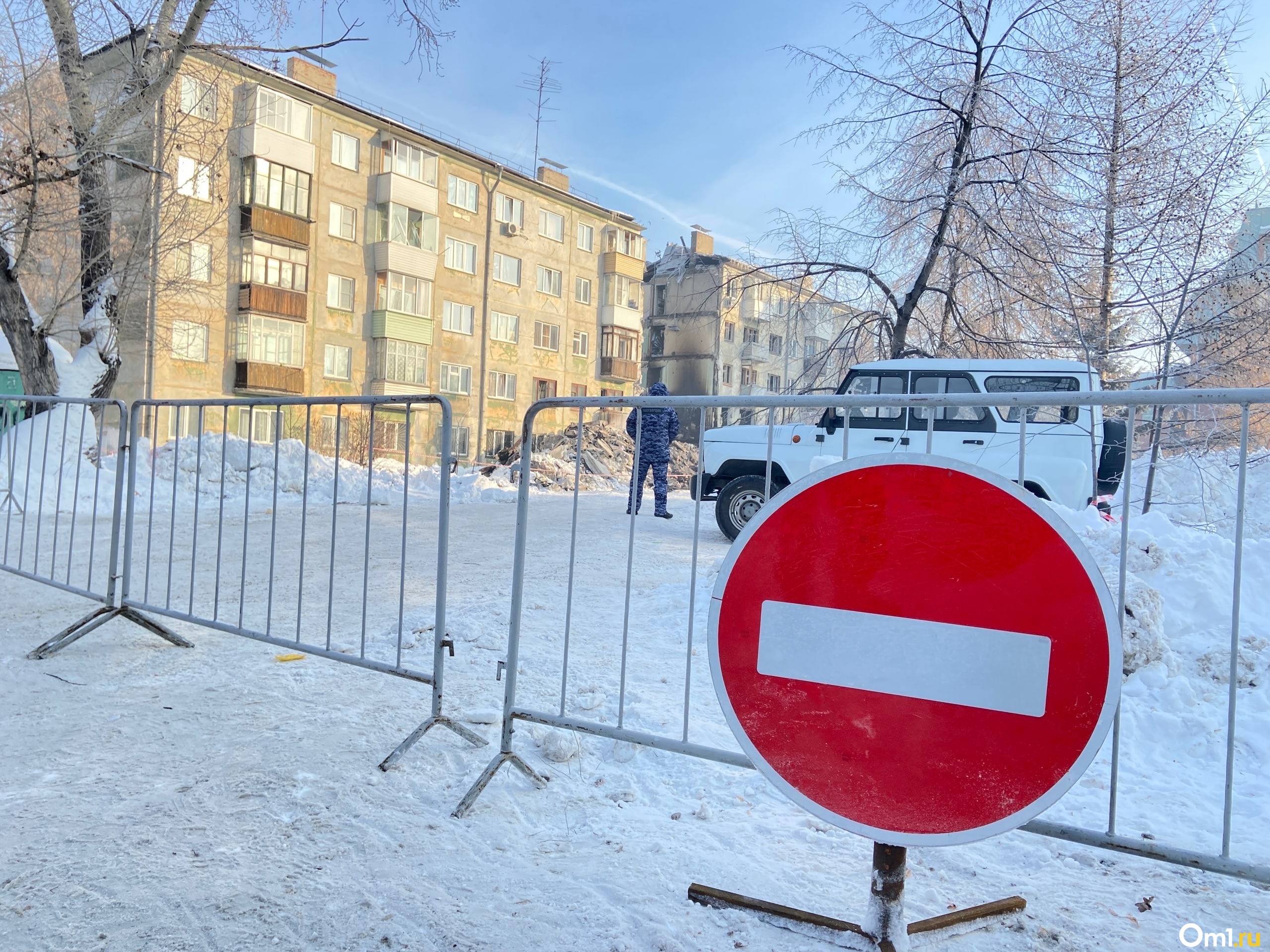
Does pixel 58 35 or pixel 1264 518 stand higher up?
pixel 58 35

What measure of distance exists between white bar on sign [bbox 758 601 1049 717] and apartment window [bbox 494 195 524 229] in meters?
35.9

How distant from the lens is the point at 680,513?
13.5 m

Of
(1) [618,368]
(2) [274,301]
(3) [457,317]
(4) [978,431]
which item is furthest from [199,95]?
(1) [618,368]

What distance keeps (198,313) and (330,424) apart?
6388 millimetres

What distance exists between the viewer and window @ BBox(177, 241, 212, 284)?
794 inches

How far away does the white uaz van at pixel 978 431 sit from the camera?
7.52m

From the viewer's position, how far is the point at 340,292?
99.5 ft

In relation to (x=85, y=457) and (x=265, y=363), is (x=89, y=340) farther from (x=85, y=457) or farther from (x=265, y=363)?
(x=265, y=363)

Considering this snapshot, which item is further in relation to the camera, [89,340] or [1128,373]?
[89,340]

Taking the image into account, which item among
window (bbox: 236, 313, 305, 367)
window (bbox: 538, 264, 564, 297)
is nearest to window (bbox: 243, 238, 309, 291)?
window (bbox: 236, 313, 305, 367)

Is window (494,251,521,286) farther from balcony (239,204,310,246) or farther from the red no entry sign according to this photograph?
the red no entry sign

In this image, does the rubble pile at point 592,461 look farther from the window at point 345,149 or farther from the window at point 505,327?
the window at point 345,149

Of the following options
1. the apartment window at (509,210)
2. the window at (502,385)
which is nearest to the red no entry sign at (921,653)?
the window at (502,385)

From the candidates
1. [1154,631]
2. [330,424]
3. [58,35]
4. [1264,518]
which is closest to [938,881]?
[1154,631]
